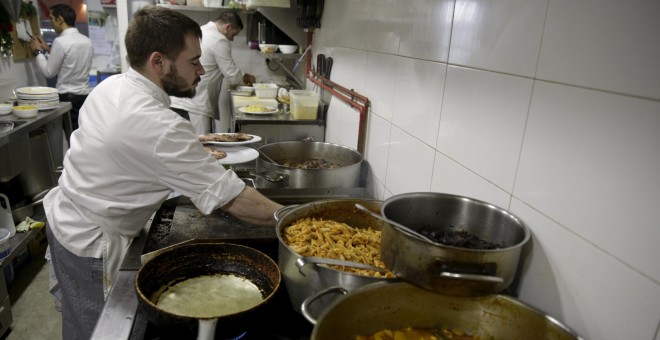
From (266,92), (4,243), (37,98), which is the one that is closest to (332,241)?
(4,243)

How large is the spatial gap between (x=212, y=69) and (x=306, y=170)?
2622mm

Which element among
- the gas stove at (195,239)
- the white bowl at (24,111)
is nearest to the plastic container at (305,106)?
the gas stove at (195,239)

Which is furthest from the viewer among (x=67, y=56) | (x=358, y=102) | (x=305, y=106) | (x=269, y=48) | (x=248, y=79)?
(x=67, y=56)

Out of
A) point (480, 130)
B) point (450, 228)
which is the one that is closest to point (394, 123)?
point (480, 130)

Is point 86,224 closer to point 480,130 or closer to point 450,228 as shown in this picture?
point 450,228

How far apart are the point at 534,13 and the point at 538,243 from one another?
0.51 metres

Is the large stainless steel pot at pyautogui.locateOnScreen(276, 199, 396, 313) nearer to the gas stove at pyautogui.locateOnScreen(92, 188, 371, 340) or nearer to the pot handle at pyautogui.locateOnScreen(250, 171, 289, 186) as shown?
the gas stove at pyautogui.locateOnScreen(92, 188, 371, 340)

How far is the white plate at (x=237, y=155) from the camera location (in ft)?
6.53

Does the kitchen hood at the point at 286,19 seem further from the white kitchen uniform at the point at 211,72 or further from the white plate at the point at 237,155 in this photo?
the white plate at the point at 237,155

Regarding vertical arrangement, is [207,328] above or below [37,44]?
below

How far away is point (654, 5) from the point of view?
0.69 meters

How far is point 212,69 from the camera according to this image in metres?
4.06

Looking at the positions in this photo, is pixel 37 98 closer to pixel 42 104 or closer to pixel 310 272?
pixel 42 104

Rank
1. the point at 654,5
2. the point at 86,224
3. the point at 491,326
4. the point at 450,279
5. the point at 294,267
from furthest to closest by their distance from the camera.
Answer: the point at 86,224
the point at 294,267
the point at 491,326
the point at 450,279
the point at 654,5
